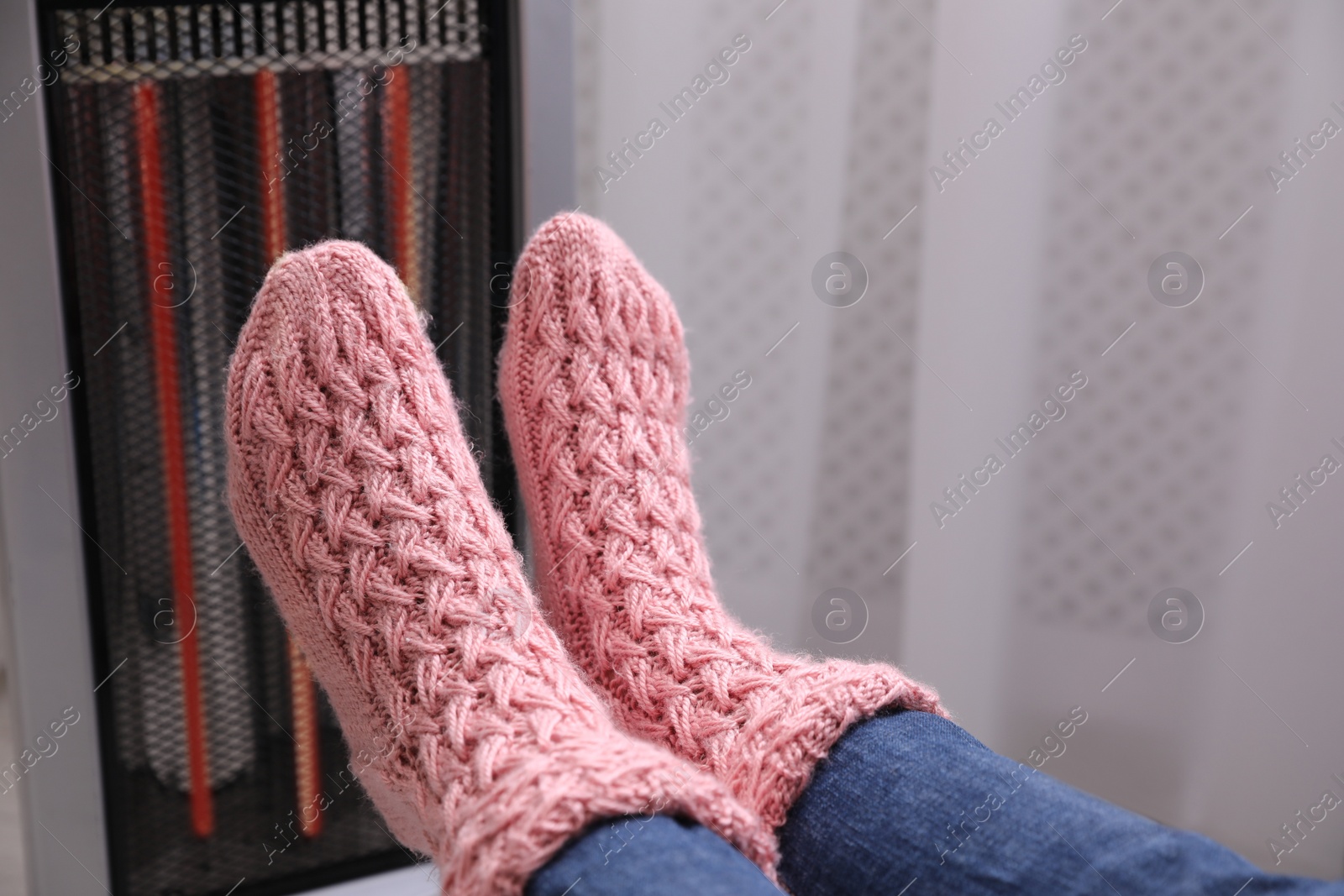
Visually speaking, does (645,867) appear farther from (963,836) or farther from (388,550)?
(388,550)

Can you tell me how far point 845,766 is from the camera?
0.40m

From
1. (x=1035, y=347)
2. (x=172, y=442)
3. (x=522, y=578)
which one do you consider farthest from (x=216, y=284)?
(x=1035, y=347)

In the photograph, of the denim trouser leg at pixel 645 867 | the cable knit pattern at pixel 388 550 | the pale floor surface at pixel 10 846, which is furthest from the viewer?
the pale floor surface at pixel 10 846

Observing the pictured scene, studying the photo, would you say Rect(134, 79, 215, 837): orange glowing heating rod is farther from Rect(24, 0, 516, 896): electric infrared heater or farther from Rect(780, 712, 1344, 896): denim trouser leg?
Rect(780, 712, 1344, 896): denim trouser leg

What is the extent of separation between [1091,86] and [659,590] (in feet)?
1.84

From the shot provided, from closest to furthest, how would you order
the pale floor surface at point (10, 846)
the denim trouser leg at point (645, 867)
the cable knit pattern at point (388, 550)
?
the denim trouser leg at point (645, 867), the cable knit pattern at point (388, 550), the pale floor surface at point (10, 846)

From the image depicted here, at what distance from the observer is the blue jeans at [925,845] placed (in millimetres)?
311

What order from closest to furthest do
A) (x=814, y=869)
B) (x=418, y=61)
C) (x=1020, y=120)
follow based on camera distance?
(x=814, y=869)
(x=418, y=61)
(x=1020, y=120)

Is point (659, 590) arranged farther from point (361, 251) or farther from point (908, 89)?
point (908, 89)

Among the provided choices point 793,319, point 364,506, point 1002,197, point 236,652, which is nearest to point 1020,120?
point 1002,197

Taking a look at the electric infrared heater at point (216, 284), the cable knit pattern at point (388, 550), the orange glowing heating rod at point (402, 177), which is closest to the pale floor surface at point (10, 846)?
the electric infrared heater at point (216, 284)

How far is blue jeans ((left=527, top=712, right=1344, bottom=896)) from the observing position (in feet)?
1.02

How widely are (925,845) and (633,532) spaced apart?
26 centimetres

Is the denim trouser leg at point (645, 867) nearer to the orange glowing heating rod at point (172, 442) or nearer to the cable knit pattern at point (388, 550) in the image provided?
the cable knit pattern at point (388, 550)
